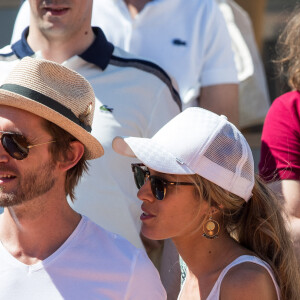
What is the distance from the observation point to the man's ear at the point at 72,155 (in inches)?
111

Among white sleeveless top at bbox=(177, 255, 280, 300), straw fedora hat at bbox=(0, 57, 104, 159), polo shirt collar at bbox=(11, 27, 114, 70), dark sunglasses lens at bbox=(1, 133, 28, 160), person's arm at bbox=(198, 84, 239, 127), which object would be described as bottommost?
person's arm at bbox=(198, 84, 239, 127)

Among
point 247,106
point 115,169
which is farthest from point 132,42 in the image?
point 247,106

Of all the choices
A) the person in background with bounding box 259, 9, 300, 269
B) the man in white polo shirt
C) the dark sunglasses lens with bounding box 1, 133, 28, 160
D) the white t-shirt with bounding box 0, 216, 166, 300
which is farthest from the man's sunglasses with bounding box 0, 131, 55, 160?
the person in background with bounding box 259, 9, 300, 269

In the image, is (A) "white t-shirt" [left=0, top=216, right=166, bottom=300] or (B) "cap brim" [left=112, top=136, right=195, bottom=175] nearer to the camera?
(A) "white t-shirt" [left=0, top=216, right=166, bottom=300]

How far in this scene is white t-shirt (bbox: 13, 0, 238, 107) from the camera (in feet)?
13.8

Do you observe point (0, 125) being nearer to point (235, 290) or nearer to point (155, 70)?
point (235, 290)

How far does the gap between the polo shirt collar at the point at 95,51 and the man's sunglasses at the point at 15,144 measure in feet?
3.67

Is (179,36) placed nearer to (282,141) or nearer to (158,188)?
(282,141)

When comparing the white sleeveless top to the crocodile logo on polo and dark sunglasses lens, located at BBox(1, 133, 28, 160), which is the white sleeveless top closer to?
dark sunglasses lens, located at BBox(1, 133, 28, 160)

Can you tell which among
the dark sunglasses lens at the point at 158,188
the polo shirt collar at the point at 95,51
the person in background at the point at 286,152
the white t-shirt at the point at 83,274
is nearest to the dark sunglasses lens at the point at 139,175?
the dark sunglasses lens at the point at 158,188

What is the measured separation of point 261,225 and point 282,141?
54cm

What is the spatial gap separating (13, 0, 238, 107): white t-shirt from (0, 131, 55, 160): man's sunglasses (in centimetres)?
162

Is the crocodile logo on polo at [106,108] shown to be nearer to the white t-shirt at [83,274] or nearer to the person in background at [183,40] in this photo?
the person in background at [183,40]

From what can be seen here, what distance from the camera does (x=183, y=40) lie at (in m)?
4.27
